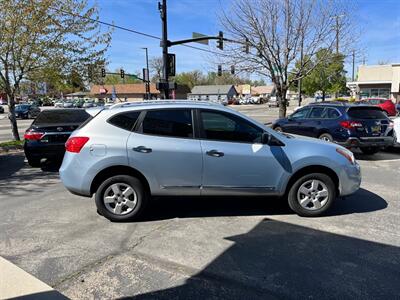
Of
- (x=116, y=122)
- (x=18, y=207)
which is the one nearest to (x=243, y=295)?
(x=116, y=122)

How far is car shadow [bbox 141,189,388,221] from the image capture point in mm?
5320

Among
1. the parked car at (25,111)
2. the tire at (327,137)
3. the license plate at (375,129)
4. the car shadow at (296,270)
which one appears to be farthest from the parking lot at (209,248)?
the parked car at (25,111)

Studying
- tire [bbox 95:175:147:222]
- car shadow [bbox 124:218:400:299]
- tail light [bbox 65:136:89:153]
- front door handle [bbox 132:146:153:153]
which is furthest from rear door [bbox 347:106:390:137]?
tail light [bbox 65:136:89:153]

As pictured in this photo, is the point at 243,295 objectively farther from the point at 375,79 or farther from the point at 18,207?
the point at 375,79

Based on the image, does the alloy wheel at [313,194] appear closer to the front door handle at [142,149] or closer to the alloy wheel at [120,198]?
the front door handle at [142,149]

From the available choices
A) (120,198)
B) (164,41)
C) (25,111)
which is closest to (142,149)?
(120,198)

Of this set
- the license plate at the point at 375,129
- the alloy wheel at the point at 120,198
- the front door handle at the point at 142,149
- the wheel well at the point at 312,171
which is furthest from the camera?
the license plate at the point at 375,129

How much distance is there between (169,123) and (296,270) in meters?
2.56

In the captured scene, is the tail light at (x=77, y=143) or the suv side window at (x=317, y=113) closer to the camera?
the tail light at (x=77, y=143)

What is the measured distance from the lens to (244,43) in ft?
55.4

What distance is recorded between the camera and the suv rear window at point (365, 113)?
9.73 meters

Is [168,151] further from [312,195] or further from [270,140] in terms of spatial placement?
[312,195]

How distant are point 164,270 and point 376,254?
2381 mm

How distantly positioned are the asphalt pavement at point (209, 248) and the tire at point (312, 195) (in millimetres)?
145
